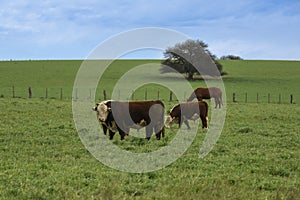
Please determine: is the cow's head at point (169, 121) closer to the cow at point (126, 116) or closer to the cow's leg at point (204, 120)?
the cow's leg at point (204, 120)

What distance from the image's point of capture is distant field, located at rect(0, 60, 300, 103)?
4000cm

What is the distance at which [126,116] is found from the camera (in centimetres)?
1088

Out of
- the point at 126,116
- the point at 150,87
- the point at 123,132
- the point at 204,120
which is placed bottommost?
the point at 123,132

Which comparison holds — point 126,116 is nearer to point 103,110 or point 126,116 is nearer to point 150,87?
point 103,110

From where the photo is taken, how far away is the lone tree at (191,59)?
1567 inches

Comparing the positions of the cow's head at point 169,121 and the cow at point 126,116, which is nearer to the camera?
the cow at point 126,116

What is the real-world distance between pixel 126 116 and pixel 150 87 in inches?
1399

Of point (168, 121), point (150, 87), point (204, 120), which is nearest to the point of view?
point (168, 121)

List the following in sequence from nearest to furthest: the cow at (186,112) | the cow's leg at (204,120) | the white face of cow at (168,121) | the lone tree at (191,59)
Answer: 1. the white face of cow at (168,121)
2. the cow at (186,112)
3. the cow's leg at (204,120)
4. the lone tree at (191,59)

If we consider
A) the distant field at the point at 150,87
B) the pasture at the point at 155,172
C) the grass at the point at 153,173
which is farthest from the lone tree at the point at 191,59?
the grass at the point at 153,173

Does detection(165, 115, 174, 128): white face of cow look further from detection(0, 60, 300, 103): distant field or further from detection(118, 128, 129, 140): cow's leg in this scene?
detection(0, 60, 300, 103): distant field

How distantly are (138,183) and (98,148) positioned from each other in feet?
10.7

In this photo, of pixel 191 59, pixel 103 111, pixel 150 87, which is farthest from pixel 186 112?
pixel 150 87

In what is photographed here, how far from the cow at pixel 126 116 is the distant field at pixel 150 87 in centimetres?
2483
